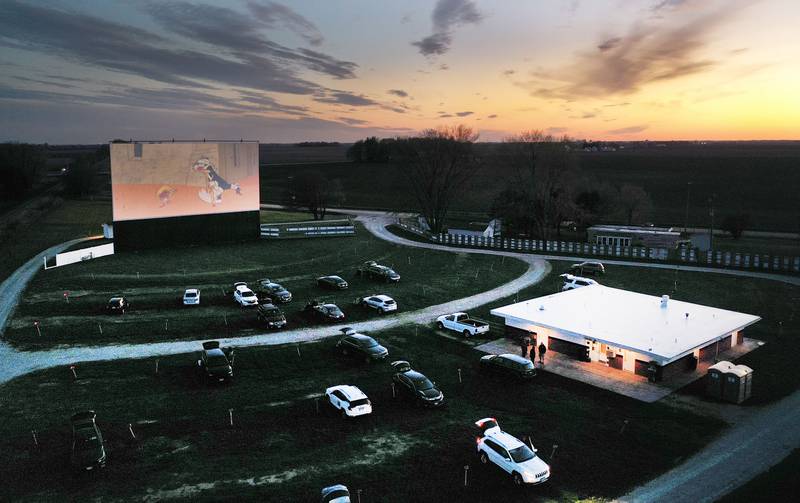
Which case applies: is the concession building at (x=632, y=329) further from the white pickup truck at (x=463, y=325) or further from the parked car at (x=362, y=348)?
the parked car at (x=362, y=348)

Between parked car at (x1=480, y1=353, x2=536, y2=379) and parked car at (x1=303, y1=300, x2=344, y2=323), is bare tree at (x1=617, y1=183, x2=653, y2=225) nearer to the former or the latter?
parked car at (x1=303, y1=300, x2=344, y2=323)

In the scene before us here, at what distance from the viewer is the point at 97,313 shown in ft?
124

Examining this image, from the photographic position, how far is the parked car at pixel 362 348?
1177 inches

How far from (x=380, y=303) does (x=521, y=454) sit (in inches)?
855

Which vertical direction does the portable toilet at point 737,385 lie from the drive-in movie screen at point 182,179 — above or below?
below

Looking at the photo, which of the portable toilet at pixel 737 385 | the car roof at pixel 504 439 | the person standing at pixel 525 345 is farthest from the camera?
the person standing at pixel 525 345

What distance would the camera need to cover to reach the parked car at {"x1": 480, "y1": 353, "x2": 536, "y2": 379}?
90.2 feet

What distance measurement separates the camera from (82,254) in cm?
5366

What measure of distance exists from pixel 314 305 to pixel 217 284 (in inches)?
486

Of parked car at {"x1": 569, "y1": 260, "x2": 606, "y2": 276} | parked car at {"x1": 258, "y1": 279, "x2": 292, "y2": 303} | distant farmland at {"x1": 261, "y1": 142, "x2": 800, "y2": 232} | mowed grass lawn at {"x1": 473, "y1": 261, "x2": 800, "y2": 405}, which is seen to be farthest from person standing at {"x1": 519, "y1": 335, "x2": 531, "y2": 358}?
distant farmland at {"x1": 261, "y1": 142, "x2": 800, "y2": 232}

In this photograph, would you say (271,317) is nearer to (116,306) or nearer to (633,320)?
(116,306)

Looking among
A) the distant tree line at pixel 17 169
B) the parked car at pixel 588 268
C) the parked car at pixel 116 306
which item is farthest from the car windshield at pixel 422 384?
the distant tree line at pixel 17 169

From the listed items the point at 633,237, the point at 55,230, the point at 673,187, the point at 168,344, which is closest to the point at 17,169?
the point at 55,230

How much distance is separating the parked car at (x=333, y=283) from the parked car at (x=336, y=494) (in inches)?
1150
